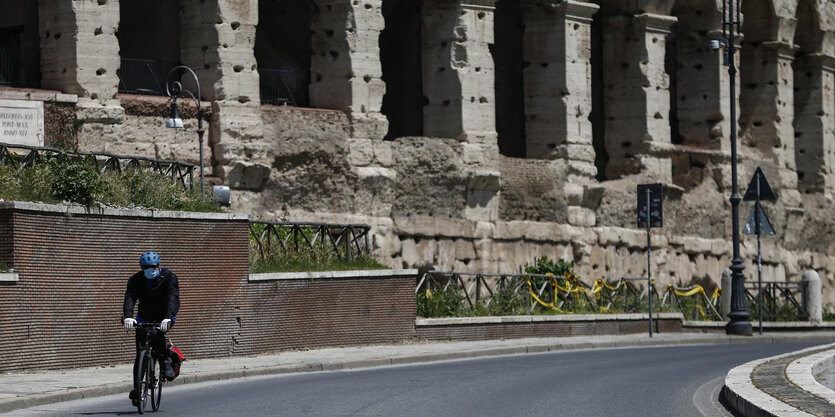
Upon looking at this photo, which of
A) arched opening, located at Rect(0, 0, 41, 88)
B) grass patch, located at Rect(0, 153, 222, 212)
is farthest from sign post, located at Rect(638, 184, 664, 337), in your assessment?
arched opening, located at Rect(0, 0, 41, 88)

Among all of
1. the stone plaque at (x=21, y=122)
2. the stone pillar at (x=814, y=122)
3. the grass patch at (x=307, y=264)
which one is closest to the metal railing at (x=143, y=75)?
the stone plaque at (x=21, y=122)

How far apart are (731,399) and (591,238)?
957 inches

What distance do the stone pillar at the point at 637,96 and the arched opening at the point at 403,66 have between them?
6.26 meters

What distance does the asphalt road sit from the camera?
16.4 metres

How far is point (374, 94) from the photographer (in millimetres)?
35938

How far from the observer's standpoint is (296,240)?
1057 inches

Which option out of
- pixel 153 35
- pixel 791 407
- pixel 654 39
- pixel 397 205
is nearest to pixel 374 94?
pixel 397 205

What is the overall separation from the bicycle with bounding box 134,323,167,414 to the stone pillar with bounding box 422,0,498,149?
73.0ft

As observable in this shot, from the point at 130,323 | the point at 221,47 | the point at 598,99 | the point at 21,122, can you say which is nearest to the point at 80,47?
the point at 21,122

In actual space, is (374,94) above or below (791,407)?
above

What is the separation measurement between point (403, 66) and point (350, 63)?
6.50 meters

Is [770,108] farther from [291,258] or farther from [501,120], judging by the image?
[291,258]

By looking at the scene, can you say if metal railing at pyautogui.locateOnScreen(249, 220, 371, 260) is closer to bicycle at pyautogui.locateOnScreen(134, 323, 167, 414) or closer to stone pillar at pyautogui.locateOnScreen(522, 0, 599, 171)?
bicycle at pyautogui.locateOnScreen(134, 323, 167, 414)

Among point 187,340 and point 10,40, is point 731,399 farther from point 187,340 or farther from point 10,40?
point 10,40
